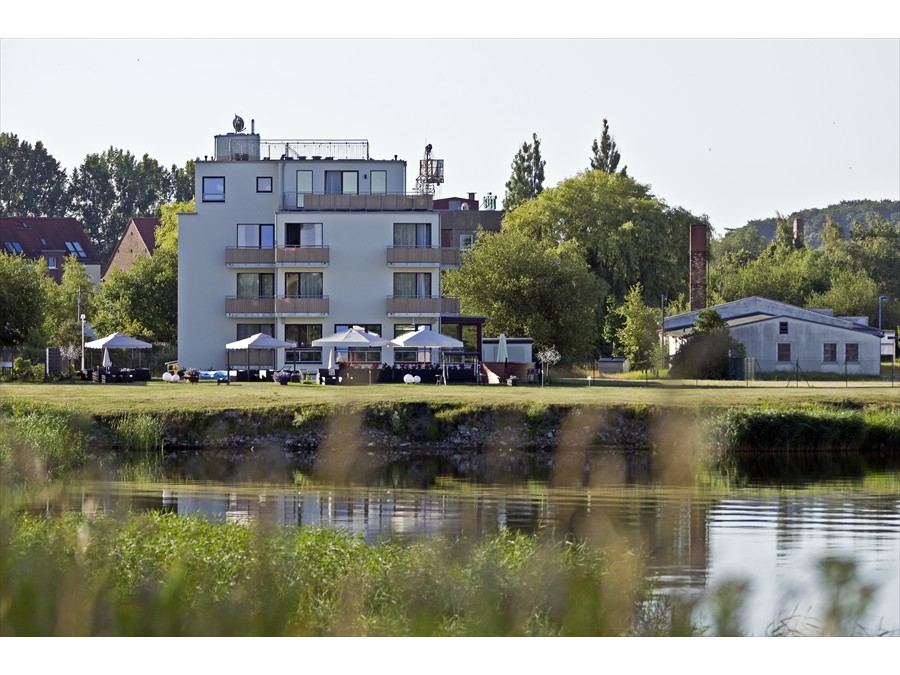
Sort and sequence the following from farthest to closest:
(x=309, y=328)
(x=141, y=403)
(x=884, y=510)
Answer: (x=309, y=328) → (x=141, y=403) → (x=884, y=510)

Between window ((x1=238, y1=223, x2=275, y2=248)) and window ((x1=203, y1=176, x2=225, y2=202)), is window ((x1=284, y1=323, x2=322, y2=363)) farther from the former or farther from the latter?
window ((x1=203, y1=176, x2=225, y2=202))

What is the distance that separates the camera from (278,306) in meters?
62.8

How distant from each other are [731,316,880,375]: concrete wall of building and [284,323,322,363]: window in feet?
66.8

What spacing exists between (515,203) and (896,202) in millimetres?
82766

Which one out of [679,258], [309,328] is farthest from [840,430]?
[679,258]

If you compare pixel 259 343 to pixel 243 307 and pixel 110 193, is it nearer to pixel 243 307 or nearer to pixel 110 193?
pixel 243 307

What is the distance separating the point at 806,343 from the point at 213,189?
2997 centimetres

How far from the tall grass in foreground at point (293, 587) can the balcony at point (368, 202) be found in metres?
46.2

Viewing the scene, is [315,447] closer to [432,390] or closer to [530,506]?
[432,390]

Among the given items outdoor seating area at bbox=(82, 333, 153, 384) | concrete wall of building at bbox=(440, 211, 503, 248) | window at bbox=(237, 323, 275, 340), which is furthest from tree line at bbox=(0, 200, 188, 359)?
concrete wall of building at bbox=(440, 211, 503, 248)

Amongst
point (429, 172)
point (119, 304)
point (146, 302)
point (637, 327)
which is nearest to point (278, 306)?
point (429, 172)

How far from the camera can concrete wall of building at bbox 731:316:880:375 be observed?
67.4m

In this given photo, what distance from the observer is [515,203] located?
104m

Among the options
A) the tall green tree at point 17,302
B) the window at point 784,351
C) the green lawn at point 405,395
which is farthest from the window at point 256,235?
the window at point 784,351
